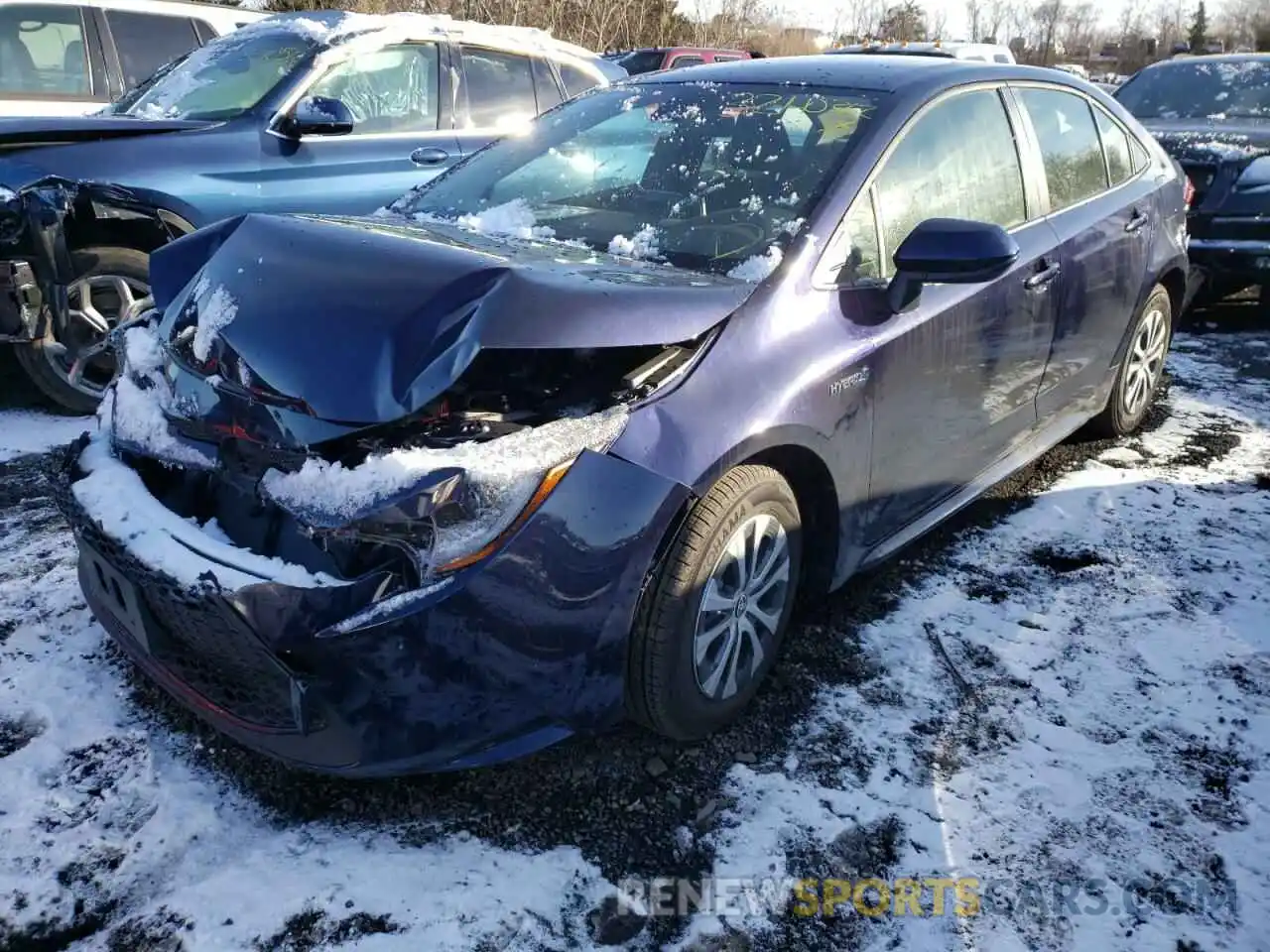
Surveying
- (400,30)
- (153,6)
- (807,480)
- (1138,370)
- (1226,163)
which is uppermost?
(153,6)

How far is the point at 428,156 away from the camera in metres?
5.12

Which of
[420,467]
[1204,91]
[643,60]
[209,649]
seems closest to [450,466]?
[420,467]

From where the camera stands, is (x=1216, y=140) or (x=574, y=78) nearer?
(x=574, y=78)

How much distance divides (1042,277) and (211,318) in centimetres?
262

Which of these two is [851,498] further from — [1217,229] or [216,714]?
[1217,229]

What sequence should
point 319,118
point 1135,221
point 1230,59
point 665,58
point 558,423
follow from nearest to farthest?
point 558,423 → point 1135,221 → point 319,118 → point 1230,59 → point 665,58

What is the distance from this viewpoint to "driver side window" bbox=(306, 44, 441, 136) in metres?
5.07

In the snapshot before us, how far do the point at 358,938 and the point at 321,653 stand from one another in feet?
1.83

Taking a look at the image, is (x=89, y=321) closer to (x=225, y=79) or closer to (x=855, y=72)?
(x=225, y=79)

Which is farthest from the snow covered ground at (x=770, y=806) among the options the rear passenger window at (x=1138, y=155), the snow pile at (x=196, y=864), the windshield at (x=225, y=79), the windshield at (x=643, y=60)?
the windshield at (x=643, y=60)

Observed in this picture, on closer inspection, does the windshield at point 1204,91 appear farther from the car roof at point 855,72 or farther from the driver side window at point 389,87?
the driver side window at point 389,87

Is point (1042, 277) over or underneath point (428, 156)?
A: underneath

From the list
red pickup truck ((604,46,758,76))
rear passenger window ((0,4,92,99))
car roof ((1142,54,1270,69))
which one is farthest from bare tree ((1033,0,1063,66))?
rear passenger window ((0,4,92,99))

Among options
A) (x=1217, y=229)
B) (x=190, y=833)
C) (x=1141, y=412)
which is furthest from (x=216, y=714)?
(x=1217, y=229)
